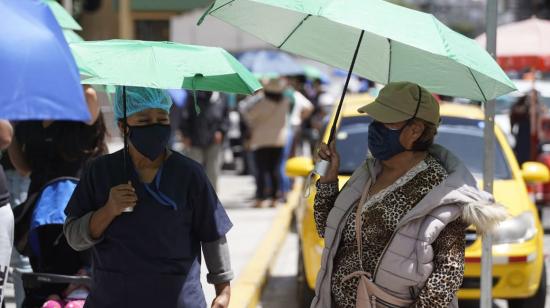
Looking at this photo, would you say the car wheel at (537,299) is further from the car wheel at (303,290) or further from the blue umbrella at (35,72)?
the blue umbrella at (35,72)

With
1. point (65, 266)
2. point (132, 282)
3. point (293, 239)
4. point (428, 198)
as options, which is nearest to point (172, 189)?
point (132, 282)

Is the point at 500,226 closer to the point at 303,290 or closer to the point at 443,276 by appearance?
the point at 303,290

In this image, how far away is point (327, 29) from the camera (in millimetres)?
5176

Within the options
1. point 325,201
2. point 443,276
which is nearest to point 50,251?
point 325,201

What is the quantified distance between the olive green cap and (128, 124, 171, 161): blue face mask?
797 millimetres

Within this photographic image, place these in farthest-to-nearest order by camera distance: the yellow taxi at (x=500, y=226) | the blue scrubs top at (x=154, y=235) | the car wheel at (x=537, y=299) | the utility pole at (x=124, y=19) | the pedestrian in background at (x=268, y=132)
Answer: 1. the utility pole at (x=124, y=19)
2. the pedestrian in background at (x=268, y=132)
3. the car wheel at (x=537, y=299)
4. the yellow taxi at (x=500, y=226)
5. the blue scrubs top at (x=154, y=235)

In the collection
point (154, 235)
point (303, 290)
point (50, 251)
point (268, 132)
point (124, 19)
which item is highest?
point (154, 235)

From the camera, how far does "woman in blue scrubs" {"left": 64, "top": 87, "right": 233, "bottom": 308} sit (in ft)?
13.5

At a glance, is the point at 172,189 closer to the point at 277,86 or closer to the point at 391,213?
the point at 391,213

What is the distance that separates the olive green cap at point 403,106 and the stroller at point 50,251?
1588mm

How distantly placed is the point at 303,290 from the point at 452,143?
1702 mm

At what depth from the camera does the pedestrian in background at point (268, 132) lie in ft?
49.6

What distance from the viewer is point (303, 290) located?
8.25 meters

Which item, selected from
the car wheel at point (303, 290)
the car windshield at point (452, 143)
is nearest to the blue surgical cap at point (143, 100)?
the car wheel at point (303, 290)
